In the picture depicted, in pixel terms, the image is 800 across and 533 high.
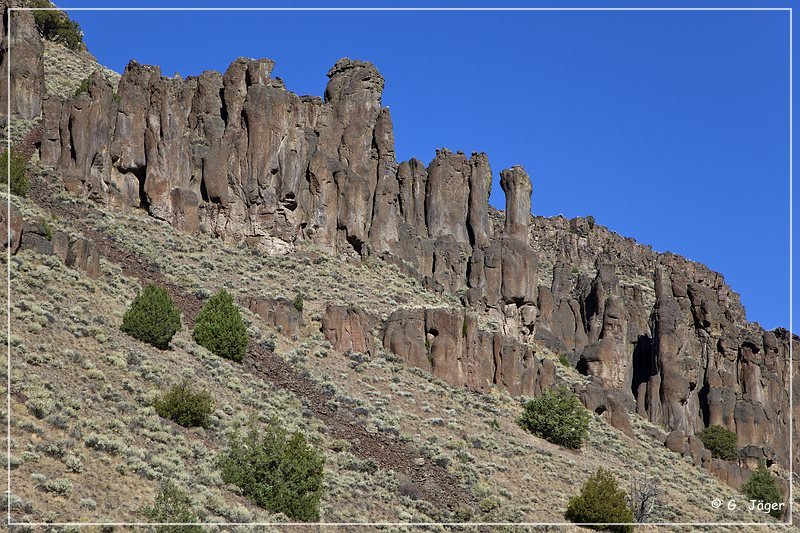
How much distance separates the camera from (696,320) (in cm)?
9131

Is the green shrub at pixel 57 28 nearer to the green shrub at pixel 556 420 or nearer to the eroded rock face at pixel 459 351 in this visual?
the eroded rock face at pixel 459 351

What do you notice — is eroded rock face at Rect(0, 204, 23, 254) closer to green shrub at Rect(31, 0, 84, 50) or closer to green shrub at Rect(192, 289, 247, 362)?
green shrub at Rect(192, 289, 247, 362)

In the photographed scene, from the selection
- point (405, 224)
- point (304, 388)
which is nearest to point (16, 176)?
point (304, 388)

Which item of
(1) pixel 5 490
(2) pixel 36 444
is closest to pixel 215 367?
(2) pixel 36 444

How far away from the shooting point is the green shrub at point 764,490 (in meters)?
63.1

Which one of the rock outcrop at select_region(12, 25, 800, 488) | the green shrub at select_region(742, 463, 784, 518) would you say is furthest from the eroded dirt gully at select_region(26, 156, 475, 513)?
the green shrub at select_region(742, 463, 784, 518)

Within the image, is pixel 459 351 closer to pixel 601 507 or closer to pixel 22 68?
pixel 601 507

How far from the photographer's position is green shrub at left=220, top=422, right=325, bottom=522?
36.1m

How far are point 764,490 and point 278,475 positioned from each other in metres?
37.3

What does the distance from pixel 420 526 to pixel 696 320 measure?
184 feet

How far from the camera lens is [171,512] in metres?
29.9

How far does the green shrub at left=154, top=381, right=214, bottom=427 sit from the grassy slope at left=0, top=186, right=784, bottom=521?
0.55 m

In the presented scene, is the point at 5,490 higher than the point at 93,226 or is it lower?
lower

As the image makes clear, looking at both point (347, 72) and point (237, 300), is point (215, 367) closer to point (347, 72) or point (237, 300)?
point (237, 300)
